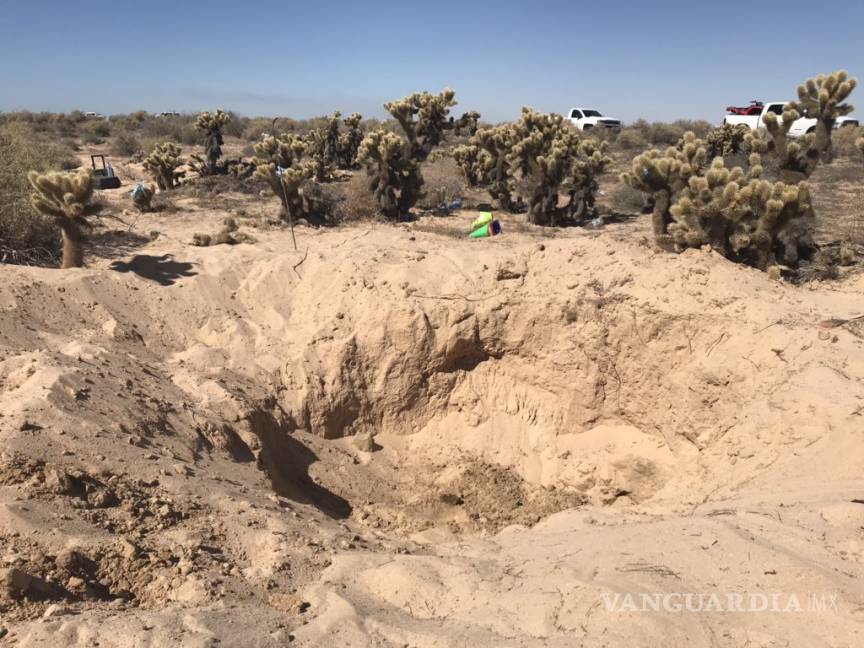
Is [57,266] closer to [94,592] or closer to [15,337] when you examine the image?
[15,337]

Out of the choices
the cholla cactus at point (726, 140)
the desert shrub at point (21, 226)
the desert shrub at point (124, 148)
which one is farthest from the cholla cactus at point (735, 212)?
the desert shrub at point (124, 148)

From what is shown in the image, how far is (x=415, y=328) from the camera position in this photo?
6902 mm

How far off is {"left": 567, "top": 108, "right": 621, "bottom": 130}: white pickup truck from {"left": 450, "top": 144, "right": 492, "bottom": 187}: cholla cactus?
13432 millimetres

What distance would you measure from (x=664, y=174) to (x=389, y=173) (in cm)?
605

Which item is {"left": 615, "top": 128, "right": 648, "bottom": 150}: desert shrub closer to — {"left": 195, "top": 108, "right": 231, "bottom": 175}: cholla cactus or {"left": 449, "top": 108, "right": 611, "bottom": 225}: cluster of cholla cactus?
{"left": 449, "top": 108, "right": 611, "bottom": 225}: cluster of cholla cactus

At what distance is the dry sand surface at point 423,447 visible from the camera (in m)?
2.88

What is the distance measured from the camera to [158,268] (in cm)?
816

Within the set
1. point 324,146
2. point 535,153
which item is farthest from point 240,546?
point 324,146

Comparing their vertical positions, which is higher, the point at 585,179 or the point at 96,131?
the point at 96,131

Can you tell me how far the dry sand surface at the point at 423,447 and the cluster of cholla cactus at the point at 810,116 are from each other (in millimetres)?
2807

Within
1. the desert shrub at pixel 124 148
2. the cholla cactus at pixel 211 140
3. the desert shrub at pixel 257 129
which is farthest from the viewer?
the desert shrub at pixel 257 129

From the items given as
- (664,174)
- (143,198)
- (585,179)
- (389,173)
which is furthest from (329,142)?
(664,174)

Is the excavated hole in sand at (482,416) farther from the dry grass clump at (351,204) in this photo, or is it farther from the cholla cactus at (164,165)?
the cholla cactus at (164,165)

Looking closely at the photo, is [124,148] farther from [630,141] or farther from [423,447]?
[423,447]
